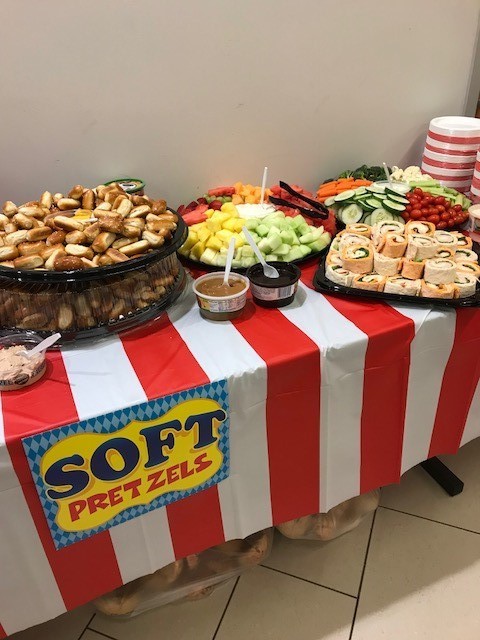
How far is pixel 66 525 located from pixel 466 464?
1.48 meters

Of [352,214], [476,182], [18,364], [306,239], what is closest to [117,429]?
[18,364]

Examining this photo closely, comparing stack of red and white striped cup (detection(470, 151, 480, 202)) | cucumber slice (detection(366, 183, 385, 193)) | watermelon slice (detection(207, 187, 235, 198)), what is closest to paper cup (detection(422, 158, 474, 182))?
stack of red and white striped cup (detection(470, 151, 480, 202))

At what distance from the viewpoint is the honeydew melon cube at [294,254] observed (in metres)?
1.42

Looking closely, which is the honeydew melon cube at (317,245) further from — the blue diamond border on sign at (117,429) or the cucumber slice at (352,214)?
the blue diamond border on sign at (117,429)

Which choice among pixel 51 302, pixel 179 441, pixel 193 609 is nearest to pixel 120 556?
pixel 179 441

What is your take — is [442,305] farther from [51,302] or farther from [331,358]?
[51,302]

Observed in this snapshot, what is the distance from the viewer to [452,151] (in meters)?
1.92

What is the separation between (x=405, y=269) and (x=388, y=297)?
11 centimetres

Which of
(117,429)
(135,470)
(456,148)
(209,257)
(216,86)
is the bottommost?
(135,470)

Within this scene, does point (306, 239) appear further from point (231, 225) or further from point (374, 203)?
point (374, 203)

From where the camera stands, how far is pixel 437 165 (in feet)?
6.48

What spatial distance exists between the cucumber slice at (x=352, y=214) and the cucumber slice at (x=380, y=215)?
0.05m

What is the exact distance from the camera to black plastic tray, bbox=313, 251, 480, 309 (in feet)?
4.05

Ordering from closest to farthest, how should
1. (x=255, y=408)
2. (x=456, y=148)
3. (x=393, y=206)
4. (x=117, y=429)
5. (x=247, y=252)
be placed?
(x=117, y=429)
(x=255, y=408)
(x=247, y=252)
(x=393, y=206)
(x=456, y=148)
